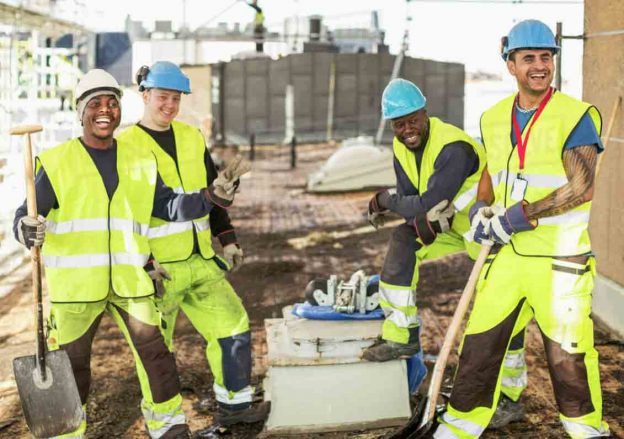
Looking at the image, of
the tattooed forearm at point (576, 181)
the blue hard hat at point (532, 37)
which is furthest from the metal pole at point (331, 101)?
the tattooed forearm at point (576, 181)

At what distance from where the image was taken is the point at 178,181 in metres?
5.15

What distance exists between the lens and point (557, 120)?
4.09 m

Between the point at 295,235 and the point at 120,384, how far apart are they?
6.27 meters

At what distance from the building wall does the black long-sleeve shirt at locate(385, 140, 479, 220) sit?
21.6 meters

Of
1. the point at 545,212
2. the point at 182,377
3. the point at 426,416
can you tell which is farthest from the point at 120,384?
the point at 545,212

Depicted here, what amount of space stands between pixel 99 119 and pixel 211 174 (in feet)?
3.32

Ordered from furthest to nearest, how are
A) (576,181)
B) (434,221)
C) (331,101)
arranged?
1. (331,101)
2. (434,221)
3. (576,181)

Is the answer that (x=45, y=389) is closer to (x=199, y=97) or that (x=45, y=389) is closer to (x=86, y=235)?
(x=86, y=235)

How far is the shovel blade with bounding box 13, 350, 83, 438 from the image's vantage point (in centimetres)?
436

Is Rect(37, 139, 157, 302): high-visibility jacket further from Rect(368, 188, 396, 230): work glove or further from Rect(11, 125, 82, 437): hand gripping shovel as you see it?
Rect(368, 188, 396, 230): work glove

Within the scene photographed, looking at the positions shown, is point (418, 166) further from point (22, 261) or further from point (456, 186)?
point (22, 261)

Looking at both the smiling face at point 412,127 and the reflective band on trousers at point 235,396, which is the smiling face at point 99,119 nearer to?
the smiling face at point 412,127

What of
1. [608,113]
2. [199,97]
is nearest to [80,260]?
[608,113]

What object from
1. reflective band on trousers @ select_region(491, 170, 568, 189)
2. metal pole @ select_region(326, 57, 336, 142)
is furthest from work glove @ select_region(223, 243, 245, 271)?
metal pole @ select_region(326, 57, 336, 142)
